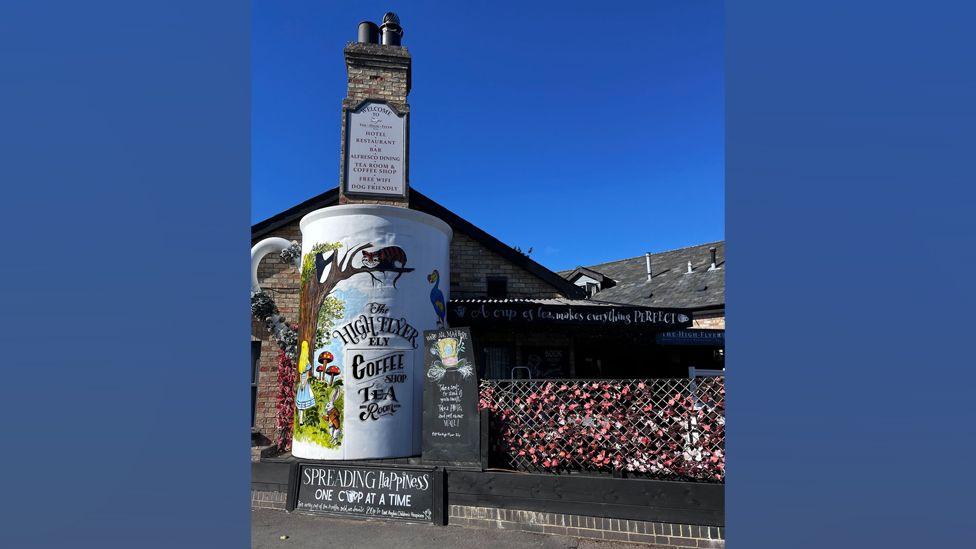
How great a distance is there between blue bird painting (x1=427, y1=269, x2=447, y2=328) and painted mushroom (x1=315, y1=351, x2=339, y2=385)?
1556 millimetres

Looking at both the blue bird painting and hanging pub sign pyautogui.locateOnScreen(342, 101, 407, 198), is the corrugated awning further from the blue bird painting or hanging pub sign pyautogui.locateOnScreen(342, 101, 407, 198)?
hanging pub sign pyautogui.locateOnScreen(342, 101, 407, 198)

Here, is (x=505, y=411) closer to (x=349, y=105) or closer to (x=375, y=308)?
(x=375, y=308)

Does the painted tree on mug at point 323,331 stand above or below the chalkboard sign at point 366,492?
above

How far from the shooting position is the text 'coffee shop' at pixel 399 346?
5.57 m

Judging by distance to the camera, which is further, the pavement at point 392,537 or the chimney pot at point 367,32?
the chimney pot at point 367,32

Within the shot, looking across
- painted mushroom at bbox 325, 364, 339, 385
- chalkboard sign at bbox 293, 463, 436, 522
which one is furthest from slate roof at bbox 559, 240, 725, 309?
chalkboard sign at bbox 293, 463, 436, 522

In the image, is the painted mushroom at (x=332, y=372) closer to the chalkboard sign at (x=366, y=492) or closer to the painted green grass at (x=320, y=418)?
the painted green grass at (x=320, y=418)

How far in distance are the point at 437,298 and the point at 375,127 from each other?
376cm

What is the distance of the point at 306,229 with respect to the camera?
756 cm

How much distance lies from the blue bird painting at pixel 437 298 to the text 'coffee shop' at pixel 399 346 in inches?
1.1

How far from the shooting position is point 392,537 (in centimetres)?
519

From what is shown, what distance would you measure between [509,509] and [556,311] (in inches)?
171

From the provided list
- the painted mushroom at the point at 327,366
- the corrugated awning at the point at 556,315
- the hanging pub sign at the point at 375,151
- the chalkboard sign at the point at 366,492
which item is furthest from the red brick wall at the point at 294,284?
the chalkboard sign at the point at 366,492

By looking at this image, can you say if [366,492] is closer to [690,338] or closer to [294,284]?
[294,284]
